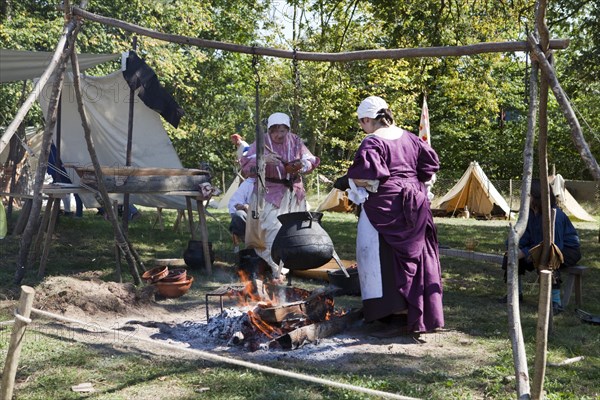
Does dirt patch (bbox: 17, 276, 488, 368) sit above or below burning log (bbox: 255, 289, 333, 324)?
below

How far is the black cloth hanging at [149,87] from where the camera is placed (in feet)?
27.6

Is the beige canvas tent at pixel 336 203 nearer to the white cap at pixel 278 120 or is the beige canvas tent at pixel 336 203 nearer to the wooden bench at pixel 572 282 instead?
the white cap at pixel 278 120

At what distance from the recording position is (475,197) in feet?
57.5

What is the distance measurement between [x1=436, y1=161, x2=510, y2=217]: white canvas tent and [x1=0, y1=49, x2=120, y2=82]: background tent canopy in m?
10.7

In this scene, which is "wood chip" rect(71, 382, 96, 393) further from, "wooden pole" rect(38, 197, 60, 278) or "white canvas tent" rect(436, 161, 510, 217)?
"white canvas tent" rect(436, 161, 510, 217)

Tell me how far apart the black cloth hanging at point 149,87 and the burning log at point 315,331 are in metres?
4.07

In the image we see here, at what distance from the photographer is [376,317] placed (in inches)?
199

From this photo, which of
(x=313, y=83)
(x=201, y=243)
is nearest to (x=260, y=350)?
(x=201, y=243)

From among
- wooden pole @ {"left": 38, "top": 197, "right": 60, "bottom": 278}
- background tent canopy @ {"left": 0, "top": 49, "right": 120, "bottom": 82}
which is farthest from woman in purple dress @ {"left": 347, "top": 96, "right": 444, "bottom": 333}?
background tent canopy @ {"left": 0, "top": 49, "right": 120, "bottom": 82}

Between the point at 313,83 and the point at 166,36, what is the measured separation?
557 inches

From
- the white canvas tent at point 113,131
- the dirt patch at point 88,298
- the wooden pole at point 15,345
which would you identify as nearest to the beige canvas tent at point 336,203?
the white canvas tent at point 113,131

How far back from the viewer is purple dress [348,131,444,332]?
5004 mm

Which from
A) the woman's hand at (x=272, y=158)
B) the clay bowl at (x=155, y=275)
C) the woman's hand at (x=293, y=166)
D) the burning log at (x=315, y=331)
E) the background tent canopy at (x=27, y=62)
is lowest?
the burning log at (x=315, y=331)

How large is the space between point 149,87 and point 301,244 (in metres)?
4.41
